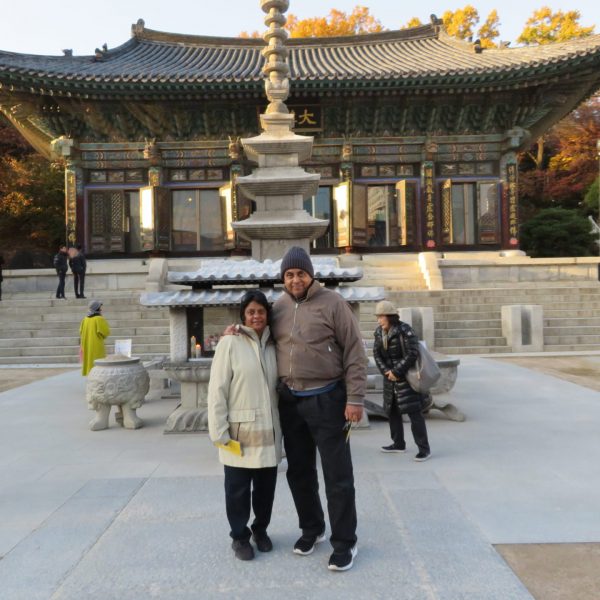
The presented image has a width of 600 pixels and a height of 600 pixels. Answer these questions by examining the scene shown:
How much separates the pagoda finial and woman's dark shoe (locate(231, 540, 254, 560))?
615 centimetres

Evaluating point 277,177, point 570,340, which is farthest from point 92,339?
point 570,340

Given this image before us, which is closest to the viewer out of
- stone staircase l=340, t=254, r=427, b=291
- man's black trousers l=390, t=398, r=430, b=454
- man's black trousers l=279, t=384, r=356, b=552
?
man's black trousers l=279, t=384, r=356, b=552

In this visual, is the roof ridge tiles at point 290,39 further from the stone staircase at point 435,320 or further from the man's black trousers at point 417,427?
the man's black trousers at point 417,427

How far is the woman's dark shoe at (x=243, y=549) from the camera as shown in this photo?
2666 millimetres

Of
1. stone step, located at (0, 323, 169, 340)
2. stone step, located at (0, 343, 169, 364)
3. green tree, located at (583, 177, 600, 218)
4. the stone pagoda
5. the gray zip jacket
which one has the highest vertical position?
green tree, located at (583, 177, 600, 218)

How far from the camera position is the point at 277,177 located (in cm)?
712

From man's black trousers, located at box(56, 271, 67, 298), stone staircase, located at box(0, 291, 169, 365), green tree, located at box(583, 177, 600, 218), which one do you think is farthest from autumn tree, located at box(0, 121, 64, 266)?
green tree, located at box(583, 177, 600, 218)

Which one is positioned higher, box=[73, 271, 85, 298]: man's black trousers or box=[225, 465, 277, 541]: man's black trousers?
box=[73, 271, 85, 298]: man's black trousers

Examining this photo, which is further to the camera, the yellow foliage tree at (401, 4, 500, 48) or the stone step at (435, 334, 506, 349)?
the yellow foliage tree at (401, 4, 500, 48)

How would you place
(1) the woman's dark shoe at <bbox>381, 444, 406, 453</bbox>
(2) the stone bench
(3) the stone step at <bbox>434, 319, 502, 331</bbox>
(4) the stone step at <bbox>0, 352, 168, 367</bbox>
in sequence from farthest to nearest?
(3) the stone step at <bbox>434, 319, 502, 331</bbox>
(4) the stone step at <bbox>0, 352, 168, 367</bbox>
(2) the stone bench
(1) the woman's dark shoe at <bbox>381, 444, 406, 453</bbox>

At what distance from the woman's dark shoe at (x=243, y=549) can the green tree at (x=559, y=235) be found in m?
22.9

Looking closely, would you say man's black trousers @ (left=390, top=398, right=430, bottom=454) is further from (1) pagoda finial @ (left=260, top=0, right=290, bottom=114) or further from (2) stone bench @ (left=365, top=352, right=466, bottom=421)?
(1) pagoda finial @ (left=260, top=0, right=290, bottom=114)

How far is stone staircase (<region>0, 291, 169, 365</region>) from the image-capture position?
11.6 meters

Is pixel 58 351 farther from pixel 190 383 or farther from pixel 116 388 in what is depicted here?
pixel 190 383
